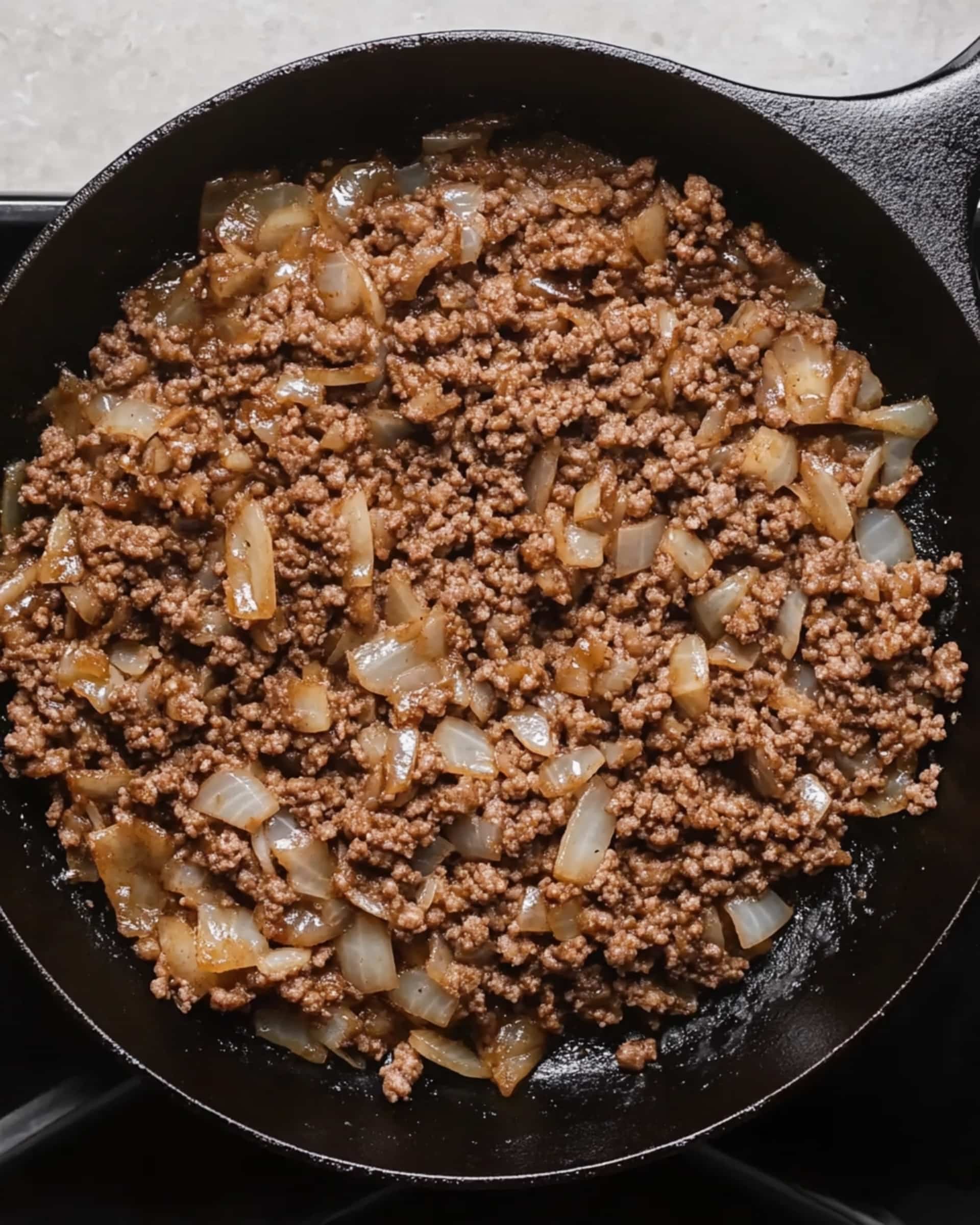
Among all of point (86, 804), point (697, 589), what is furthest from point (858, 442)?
point (86, 804)

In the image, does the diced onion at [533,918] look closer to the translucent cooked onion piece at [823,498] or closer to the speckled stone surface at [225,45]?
the translucent cooked onion piece at [823,498]

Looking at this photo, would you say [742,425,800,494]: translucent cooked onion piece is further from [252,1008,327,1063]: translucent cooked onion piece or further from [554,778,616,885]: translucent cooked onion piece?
[252,1008,327,1063]: translucent cooked onion piece

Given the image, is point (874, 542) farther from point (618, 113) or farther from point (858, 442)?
point (618, 113)

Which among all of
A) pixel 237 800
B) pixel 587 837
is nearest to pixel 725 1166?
pixel 587 837

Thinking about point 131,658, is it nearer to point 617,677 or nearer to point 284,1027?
point 284,1027

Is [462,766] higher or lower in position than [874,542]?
lower

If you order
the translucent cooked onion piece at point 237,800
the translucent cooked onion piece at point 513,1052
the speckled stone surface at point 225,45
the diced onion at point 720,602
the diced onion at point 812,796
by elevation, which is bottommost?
the translucent cooked onion piece at point 513,1052

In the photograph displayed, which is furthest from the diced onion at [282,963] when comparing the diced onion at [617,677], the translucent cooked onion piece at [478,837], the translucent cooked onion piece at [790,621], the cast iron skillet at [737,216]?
the translucent cooked onion piece at [790,621]
